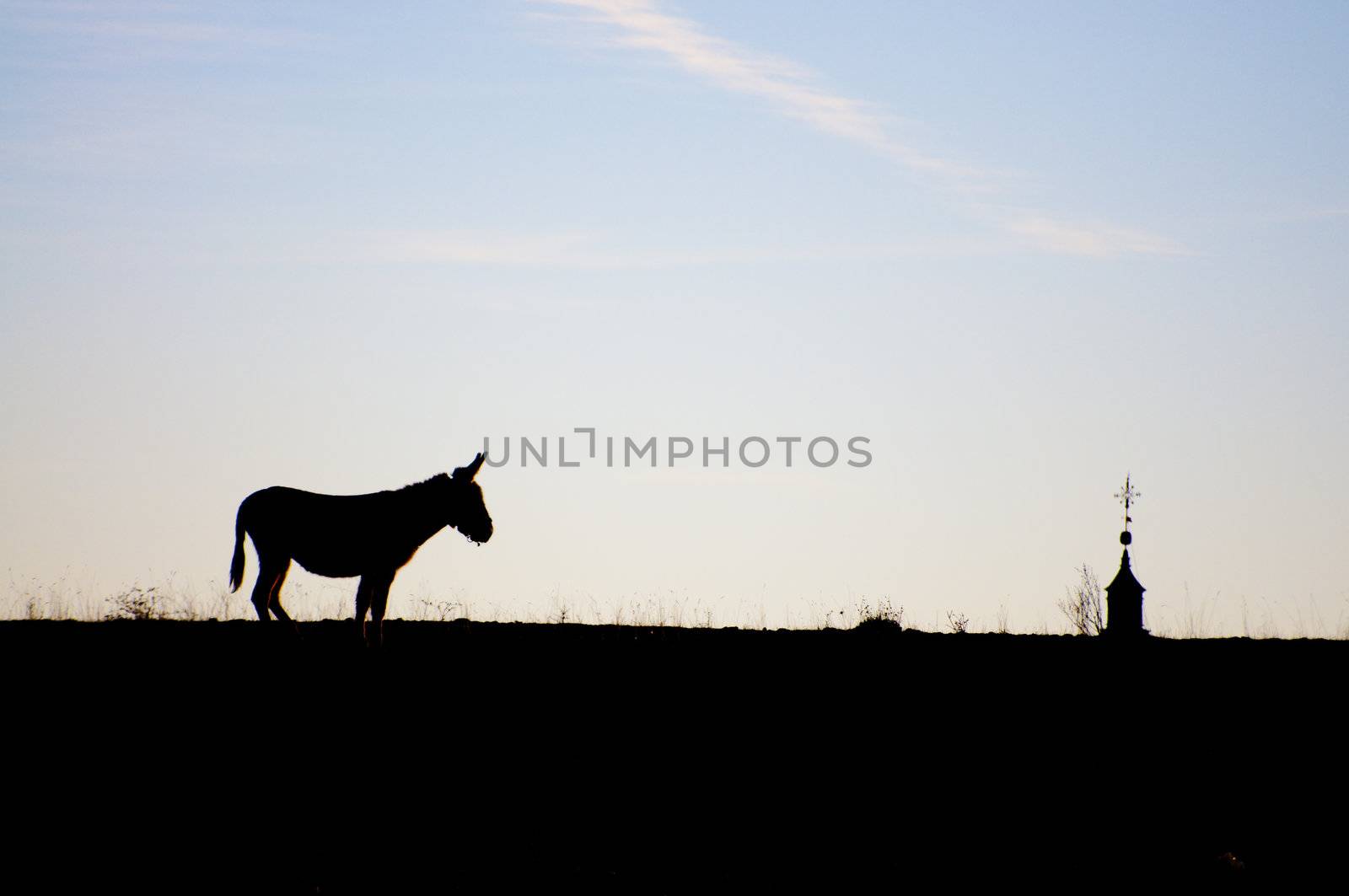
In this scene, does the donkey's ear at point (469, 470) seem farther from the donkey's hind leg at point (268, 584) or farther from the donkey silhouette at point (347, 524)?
the donkey's hind leg at point (268, 584)

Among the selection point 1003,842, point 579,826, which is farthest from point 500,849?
point 1003,842

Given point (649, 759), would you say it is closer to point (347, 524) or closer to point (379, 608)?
point (379, 608)

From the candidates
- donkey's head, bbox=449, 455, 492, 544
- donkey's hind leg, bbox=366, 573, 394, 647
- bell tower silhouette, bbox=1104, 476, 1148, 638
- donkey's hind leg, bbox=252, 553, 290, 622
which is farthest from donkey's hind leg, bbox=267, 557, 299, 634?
bell tower silhouette, bbox=1104, 476, 1148, 638

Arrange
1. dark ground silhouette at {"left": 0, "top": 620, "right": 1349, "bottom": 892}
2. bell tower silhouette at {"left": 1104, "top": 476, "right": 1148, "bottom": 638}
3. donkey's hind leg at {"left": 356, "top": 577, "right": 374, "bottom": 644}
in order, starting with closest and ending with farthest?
1. dark ground silhouette at {"left": 0, "top": 620, "right": 1349, "bottom": 892}
2. donkey's hind leg at {"left": 356, "top": 577, "right": 374, "bottom": 644}
3. bell tower silhouette at {"left": 1104, "top": 476, "right": 1148, "bottom": 638}

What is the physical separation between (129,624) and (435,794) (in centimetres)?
745

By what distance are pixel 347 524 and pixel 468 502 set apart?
149cm

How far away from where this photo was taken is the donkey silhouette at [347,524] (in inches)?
797

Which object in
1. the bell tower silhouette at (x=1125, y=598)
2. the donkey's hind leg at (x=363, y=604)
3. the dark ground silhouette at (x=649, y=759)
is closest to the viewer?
the dark ground silhouette at (x=649, y=759)

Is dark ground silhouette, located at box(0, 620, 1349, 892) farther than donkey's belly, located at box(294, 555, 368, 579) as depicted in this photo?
No

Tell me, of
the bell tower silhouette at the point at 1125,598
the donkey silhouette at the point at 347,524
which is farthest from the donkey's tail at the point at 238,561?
the bell tower silhouette at the point at 1125,598

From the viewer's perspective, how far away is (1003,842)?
14.1 meters

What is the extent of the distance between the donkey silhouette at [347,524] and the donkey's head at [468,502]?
0.03ft

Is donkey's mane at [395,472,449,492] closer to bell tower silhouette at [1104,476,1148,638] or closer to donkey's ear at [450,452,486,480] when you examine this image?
donkey's ear at [450,452,486,480]

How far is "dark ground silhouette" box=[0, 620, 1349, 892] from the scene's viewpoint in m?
13.2
